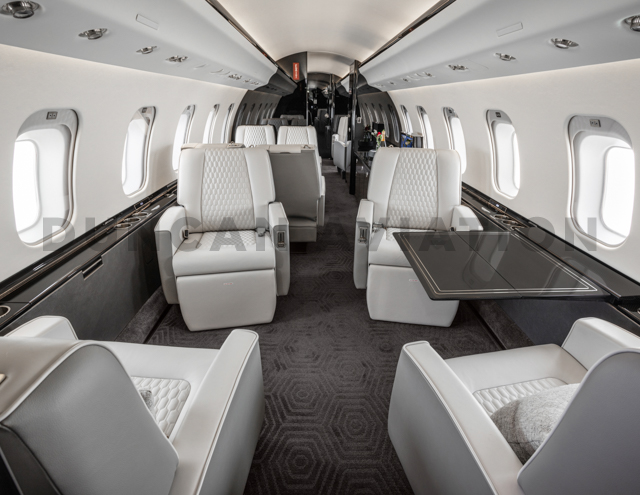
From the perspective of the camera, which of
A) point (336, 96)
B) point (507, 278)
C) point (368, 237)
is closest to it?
point (507, 278)

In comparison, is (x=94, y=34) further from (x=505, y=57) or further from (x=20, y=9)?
(x=505, y=57)

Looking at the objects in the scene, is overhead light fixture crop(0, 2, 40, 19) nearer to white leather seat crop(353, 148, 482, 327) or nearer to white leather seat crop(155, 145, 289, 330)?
white leather seat crop(155, 145, 289, 330)

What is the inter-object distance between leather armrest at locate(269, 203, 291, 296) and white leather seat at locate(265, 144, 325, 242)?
2.80 ft

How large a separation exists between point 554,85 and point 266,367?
2.44 metres

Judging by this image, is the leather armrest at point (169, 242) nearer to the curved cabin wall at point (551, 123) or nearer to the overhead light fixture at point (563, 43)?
the overhead light fixture at point (563, 43)

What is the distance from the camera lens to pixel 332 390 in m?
2.23

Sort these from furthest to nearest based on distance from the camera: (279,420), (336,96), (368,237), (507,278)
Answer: (336,96) → (368,237) → (279,420) → (507,278)

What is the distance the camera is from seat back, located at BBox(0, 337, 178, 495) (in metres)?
0.54

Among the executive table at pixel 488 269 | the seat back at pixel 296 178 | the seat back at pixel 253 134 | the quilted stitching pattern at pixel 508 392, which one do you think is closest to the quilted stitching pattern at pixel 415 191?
the executive table at pixel 488 269

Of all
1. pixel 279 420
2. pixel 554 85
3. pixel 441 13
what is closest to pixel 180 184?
pixel 279 420

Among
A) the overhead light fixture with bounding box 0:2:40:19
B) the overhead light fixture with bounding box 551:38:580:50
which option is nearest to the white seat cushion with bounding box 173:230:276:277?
the overhead light fixture with bounding box 0:2:40:19

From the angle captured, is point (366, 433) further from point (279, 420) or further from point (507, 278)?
point (507, 278)

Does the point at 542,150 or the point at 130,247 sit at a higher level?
the point at 542,150

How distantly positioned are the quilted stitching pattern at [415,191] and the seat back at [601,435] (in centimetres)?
241
